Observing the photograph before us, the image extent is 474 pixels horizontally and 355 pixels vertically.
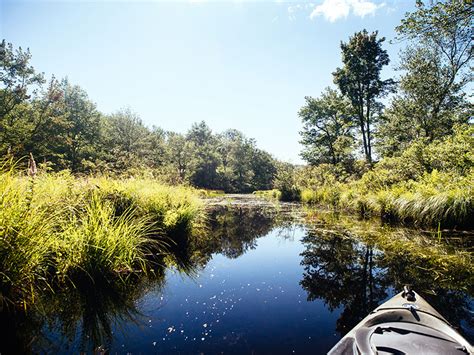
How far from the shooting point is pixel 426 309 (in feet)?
7.32

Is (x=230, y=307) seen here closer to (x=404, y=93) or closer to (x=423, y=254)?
(x=423, y=254)

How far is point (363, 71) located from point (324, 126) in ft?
24.4

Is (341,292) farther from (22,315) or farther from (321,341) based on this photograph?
(22,315)

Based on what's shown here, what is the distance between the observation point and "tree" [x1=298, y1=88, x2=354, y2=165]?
86.0 feet

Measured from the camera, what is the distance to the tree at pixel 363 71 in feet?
65.7

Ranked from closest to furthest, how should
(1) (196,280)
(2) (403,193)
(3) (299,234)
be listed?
(1) (196,280) → (3) (299,234) → (2) (403,193)

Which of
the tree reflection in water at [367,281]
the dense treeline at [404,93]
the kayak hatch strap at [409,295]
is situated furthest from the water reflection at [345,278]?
the dense treeline at [404,93]

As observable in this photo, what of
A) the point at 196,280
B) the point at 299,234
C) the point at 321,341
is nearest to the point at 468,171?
the point at 299,234

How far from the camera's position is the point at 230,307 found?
3424mm

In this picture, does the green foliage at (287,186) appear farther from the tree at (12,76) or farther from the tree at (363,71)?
the tree at (12,76)

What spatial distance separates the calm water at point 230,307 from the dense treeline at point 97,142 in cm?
225

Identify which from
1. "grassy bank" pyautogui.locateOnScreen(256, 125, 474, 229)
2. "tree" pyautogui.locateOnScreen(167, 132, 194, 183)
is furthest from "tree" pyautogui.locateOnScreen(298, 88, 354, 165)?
"tree" pyautogui.locateOnScreen(167, 132, 194, 183)

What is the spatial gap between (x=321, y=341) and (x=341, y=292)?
1368 mm

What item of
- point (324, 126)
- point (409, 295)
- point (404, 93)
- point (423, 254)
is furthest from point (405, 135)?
point (409, 295)
